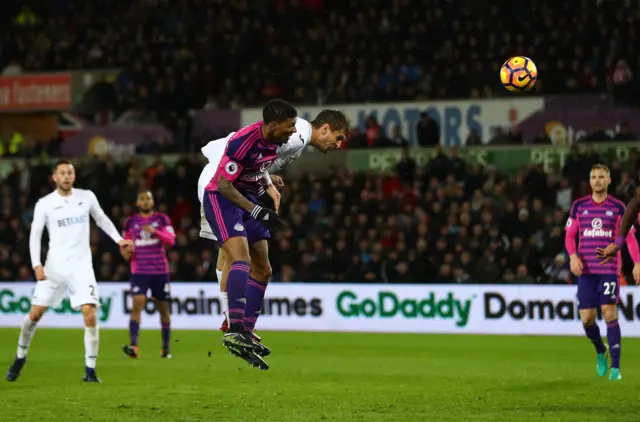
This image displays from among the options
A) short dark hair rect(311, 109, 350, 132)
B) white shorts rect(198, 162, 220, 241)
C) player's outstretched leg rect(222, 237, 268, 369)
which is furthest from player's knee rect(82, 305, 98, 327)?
short dark hair rect(311, 109, 350, 132)

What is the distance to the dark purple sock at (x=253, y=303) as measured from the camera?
375 inches

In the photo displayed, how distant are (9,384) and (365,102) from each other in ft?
41.9

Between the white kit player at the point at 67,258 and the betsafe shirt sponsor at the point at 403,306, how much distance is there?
8.10 m

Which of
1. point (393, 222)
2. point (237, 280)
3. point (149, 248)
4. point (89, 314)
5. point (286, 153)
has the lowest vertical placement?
point (89, 314)

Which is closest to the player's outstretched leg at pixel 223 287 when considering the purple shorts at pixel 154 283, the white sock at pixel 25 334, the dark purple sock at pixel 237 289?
the dark purple sock at pixel 237 289

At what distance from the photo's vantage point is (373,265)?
20672mm

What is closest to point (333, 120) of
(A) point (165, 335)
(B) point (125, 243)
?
(B) point (125, 243)

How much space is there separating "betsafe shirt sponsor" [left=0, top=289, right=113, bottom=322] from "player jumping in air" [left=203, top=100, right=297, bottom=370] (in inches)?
497

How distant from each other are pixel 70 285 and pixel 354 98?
12437 millimetres

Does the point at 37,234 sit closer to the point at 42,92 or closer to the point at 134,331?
the point at 134,331

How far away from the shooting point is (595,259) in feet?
42.0

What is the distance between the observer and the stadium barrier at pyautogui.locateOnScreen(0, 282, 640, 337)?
741 inches

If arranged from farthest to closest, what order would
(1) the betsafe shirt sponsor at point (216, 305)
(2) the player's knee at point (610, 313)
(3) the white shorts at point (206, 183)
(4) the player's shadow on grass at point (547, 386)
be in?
(1) the betsafe shirt sponsor at point (216, 305)
(2) the player's knee at point (610, 313)
(4) the player's shadow on grass at point (547, 386)
(3) the white shorts at point (206, 183)

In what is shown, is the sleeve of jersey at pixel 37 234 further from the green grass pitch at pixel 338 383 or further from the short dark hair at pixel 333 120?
the short dark hair at pixel 333 120
